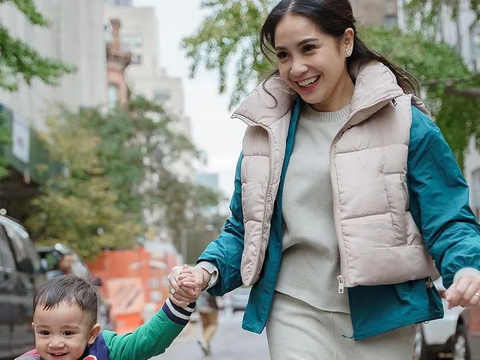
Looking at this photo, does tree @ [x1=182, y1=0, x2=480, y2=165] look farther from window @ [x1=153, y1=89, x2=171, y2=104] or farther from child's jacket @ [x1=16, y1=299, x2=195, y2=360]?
window @ [x1=153, y1=89, x2=171, y2=104]

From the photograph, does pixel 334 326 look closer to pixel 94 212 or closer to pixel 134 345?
pixel 134 345

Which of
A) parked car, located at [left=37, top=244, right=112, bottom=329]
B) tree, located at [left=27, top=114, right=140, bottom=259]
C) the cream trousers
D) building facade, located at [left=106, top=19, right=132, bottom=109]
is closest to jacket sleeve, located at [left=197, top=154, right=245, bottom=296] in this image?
the cream trousers

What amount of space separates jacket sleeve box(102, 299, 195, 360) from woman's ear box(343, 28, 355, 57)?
1095 millimetres

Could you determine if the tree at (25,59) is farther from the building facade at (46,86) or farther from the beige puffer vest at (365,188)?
the beige puffer vest at (365,188)

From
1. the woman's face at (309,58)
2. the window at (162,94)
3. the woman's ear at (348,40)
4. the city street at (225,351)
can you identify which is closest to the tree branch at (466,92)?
the city street at (225,351)

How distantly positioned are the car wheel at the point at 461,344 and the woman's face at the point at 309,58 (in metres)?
6.26

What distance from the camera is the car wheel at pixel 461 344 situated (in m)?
9.66

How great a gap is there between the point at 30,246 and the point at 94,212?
1893cm

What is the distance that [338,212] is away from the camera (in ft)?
11.7

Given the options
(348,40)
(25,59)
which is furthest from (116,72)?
(348,40)

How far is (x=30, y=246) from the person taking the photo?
11930 millimetres

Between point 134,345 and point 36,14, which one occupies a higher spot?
point 36,14

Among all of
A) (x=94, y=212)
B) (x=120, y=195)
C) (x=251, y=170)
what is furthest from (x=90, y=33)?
(x=251, y=170)

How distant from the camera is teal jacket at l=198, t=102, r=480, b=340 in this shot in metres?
3.48
